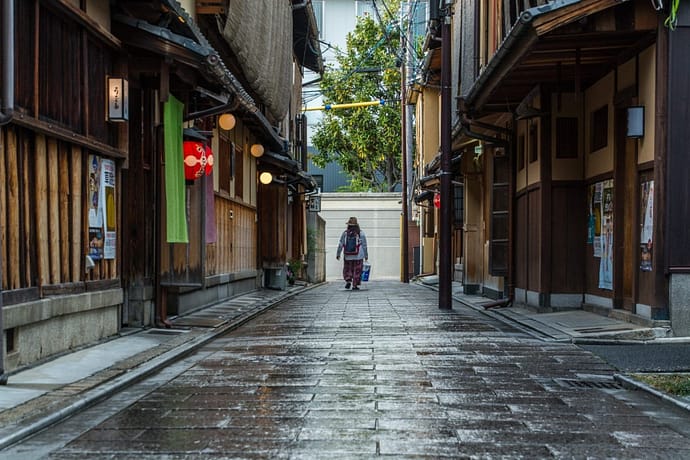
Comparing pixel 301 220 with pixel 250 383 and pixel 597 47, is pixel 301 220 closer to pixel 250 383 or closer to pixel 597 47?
pixel 597 47

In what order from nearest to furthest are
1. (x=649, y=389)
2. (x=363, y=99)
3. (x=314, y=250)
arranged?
(x=649, y=389)
(x=314, y=250)
(x=363, y=99)

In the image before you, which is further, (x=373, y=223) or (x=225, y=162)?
(x=373, y=223)

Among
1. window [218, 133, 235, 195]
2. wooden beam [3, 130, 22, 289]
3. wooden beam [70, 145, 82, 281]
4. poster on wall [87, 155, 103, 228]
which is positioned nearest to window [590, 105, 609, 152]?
window [218, 133, 235, 195]

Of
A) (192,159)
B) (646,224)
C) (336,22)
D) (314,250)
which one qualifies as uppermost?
(336,22)

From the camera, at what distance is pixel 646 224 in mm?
12539

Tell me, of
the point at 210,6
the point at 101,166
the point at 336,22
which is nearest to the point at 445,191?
the point at 210,6

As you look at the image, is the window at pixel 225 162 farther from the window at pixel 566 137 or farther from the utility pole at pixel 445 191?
the window at pixel 566 137

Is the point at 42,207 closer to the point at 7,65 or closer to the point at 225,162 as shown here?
the point at 7,65

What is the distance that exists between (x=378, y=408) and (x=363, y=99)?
4179 cm

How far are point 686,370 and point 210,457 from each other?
5.66 meters

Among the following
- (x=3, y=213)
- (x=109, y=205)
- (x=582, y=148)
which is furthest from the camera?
(x=582, y=148)

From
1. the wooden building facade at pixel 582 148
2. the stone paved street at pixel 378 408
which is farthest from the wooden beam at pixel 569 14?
the stone paved street at pixel 378 408

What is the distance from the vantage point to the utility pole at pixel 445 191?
19328 millimetres

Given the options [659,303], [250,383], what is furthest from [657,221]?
[250,383]
